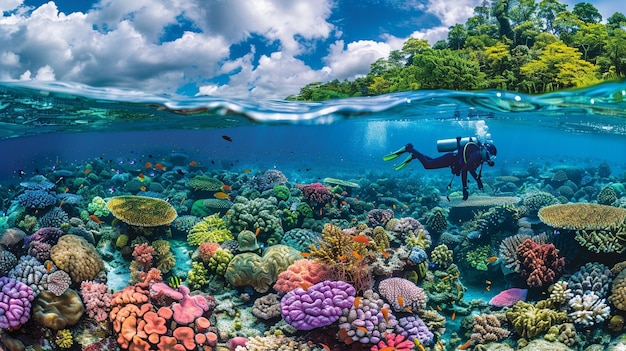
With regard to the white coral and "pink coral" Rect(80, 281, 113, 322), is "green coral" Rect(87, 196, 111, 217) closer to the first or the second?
"pink coral" Rect(80, 281, 113, 322)

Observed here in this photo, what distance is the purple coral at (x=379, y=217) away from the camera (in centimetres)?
1093

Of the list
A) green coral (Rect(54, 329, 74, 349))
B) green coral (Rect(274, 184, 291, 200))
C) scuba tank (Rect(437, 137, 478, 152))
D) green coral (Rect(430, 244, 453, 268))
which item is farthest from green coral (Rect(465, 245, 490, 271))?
green coral (Rect(54, 329, 74, 349))

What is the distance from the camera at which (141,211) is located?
32.2ft

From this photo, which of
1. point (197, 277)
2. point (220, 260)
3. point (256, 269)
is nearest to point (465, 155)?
point (256, 269)

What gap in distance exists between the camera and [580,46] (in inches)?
493

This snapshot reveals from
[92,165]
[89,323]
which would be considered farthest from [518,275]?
[92,165]

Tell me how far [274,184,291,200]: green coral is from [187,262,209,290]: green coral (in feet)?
11.2

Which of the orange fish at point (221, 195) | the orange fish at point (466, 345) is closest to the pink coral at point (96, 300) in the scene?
the orange fish at point (221, 195)

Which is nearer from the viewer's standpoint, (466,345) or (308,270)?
(466,345)

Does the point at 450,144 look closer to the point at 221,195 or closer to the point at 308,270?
the point at 308,270

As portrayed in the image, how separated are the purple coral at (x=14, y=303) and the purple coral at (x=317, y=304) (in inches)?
182

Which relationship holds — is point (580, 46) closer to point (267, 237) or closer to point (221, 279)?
point (267, 237)

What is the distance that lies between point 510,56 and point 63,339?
44.7ft

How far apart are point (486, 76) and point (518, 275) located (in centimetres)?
640
